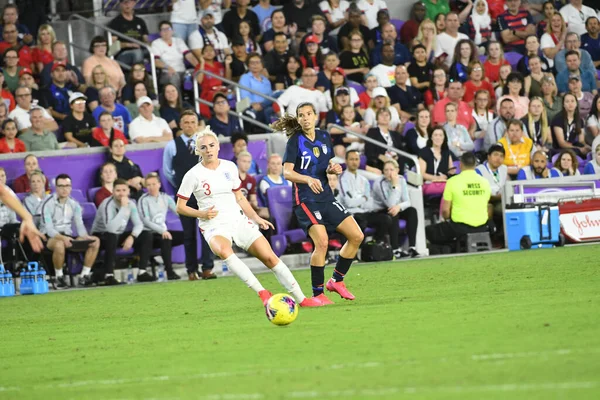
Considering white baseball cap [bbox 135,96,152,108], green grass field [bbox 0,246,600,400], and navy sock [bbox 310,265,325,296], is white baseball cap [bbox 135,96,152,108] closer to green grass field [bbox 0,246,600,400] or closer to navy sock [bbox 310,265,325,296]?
green grass field [bbox 0,246,600,400]

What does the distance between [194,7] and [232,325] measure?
14064 millimetres

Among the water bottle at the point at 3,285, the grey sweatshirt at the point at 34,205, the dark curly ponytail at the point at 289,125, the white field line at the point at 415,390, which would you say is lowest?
the water bottle at the point at 3,285

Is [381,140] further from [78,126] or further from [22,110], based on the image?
[22,110]

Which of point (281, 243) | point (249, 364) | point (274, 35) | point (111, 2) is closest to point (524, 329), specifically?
point (249, 364)

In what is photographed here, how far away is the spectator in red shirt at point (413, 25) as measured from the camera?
24.7 metres

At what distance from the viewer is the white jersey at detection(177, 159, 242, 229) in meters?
11.5

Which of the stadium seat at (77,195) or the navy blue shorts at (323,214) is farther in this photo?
the stadium seat at (77,195)

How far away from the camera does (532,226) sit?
1917 cm

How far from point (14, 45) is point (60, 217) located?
181 inches

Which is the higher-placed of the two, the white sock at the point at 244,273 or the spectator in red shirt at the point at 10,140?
the spectator in red shirt at the point at 10,140

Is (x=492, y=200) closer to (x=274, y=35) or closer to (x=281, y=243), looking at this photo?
(x=281, y=243)

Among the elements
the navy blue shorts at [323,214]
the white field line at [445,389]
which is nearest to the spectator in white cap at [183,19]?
the navy blue shorts at [323,214]

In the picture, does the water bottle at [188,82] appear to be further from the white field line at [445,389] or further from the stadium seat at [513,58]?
the white field line at [445,389]

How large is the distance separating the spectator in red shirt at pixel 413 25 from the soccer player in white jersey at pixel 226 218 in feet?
44.6
